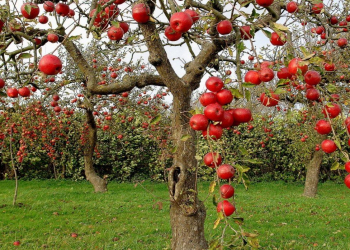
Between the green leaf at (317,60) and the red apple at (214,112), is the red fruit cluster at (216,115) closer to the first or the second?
the red apple at (214,112)

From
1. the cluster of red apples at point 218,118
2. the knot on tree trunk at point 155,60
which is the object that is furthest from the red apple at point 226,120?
the knot on tree trunk at point 155,60

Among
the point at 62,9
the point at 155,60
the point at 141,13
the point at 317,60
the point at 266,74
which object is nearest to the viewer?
the point at 317,60

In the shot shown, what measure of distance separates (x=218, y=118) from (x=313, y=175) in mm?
9145

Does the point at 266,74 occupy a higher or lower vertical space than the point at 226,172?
higher

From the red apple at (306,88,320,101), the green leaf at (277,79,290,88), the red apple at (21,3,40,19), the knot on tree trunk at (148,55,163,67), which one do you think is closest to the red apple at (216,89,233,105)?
the green leaf at (277,79,290,88)

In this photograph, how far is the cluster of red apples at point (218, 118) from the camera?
1.40 meters

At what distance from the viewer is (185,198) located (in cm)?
365

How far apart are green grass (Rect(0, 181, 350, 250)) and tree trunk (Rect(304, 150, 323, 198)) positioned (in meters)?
0.34

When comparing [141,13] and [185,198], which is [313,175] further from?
[141,13]

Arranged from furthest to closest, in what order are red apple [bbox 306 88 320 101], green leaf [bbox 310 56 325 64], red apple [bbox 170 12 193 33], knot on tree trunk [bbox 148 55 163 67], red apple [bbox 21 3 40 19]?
knot on tree trunk [bbox 148 55 163 67]
red apple [bbox 21 3 40 19]
red apple [bbox 306 88 320 101]
red apple [bbox 170 12 193 33]
green leaf [bbox 310 56 325 64]

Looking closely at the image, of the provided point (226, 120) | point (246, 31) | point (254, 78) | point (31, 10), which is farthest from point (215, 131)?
point (31, 10)

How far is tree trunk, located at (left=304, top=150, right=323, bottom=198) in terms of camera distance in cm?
941

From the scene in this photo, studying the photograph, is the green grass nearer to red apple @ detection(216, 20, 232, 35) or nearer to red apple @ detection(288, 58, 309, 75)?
red apple @ detection(216, 20, 232, 35)

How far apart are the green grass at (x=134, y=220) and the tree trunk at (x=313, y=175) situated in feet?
1.11
